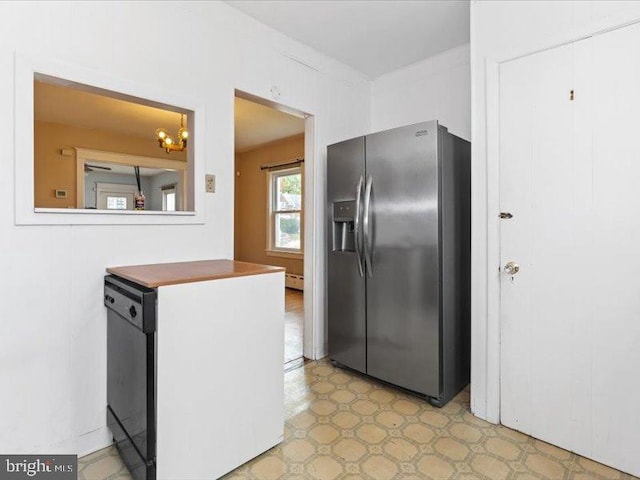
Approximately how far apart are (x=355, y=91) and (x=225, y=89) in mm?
1439

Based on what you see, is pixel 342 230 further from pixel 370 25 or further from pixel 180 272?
pixel 370 25

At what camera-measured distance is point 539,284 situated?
72.7 inches

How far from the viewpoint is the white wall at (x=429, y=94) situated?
9.16 feet

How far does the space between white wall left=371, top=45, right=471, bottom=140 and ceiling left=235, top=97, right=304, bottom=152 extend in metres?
1.37

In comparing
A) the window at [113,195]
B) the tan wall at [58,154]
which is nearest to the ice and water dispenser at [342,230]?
the tan wall at [58,154]

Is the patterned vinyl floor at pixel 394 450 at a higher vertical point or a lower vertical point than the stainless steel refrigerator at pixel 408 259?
lower

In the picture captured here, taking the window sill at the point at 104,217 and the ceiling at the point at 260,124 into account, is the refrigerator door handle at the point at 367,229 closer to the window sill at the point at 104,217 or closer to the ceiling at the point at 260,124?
the window sill at the point at 104,217

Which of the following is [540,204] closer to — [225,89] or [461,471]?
[461,471]

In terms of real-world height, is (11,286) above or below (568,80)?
below

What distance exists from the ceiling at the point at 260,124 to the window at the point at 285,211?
63 cm

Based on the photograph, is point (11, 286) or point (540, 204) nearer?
point (11, 286)

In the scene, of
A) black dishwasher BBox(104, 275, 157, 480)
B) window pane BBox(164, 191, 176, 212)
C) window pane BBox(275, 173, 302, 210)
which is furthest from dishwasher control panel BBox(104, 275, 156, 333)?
window pane BBox(164, 191, 176, 212)

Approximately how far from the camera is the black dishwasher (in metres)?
1.37

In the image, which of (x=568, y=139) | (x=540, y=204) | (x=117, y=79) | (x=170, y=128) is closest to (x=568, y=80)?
(x=568, y=139)
